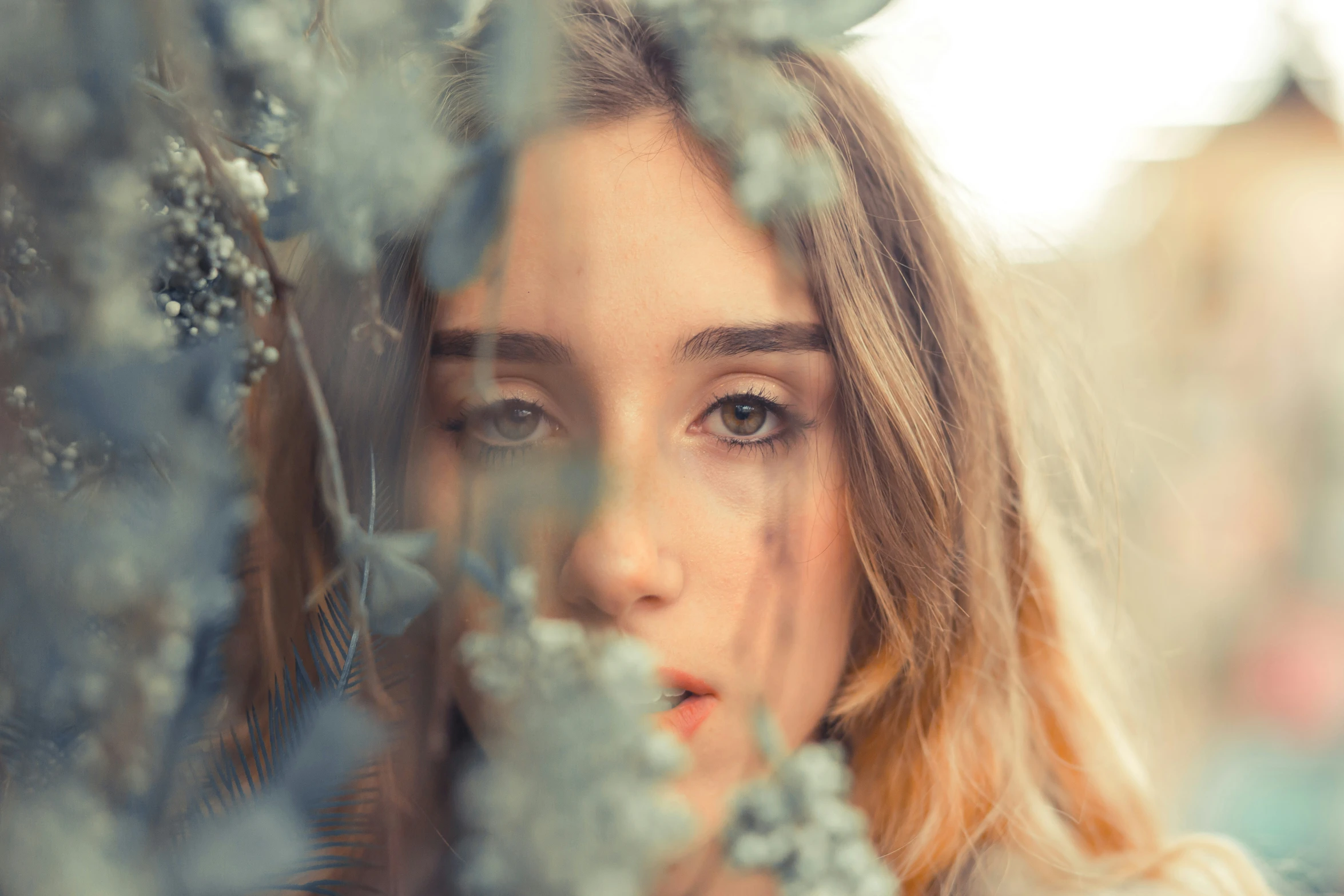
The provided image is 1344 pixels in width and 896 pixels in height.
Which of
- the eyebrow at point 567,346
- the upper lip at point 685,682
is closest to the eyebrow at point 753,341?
the eyebrow at point 567,346

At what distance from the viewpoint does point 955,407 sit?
0.92 meters

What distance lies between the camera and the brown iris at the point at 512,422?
721mm

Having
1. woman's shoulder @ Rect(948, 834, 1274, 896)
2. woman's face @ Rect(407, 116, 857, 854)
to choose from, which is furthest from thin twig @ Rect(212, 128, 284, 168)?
woman's shoulder @ Rect(948, 834, 1274, 896)

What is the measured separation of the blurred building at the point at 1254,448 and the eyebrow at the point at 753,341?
1994 millimetres

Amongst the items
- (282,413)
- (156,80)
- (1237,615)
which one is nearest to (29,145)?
(156,80)

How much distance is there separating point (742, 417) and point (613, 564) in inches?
7.7

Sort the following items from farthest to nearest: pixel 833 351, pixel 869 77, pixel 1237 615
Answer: pixel 1237 615, pixel 869 77, pixel 833 351

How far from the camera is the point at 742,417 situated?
0.76m

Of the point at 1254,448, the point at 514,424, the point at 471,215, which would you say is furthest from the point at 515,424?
the point at 1254,448

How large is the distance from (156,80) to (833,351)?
52 cm

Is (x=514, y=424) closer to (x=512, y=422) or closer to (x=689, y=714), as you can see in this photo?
(x=512, y=422)

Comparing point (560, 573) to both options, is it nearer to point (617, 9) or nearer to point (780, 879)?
point (780, 879)

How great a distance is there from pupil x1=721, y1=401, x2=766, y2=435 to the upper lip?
20 centimetres

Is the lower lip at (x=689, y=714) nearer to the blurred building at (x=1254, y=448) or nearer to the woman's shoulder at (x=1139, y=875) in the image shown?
the woman's shoulder at (x=1139, y=875)
